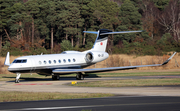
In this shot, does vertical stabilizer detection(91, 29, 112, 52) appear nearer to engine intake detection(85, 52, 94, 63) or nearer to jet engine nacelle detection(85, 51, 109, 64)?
jet engine nacelle detection(85, 51, 109, 64)

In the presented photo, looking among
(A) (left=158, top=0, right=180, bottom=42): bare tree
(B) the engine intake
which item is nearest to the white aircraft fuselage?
(B) the engine intake

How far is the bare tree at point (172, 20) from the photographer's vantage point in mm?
76750

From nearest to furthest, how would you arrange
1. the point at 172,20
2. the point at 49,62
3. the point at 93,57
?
the point at 49,62 < the point at 93,57 < the point at 172,20

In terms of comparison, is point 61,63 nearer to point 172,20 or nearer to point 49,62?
point 49,62

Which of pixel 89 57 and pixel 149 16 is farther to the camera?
pixel 149 16

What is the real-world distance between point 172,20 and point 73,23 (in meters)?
26.1

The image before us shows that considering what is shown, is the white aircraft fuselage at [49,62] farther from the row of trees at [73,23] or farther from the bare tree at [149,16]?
the bare tree at [149,16]

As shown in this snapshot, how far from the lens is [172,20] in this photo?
255 ft

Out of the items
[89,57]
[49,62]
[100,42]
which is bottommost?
[49,62]

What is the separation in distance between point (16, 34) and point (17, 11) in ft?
20.3

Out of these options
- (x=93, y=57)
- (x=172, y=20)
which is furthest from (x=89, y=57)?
(x=172, y=20)

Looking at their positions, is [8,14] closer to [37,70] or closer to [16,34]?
[16,34]

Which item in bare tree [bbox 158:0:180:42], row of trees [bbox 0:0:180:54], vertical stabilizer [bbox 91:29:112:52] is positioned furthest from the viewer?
bare tree [bbox 158:0:180:42]

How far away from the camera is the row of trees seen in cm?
7506
